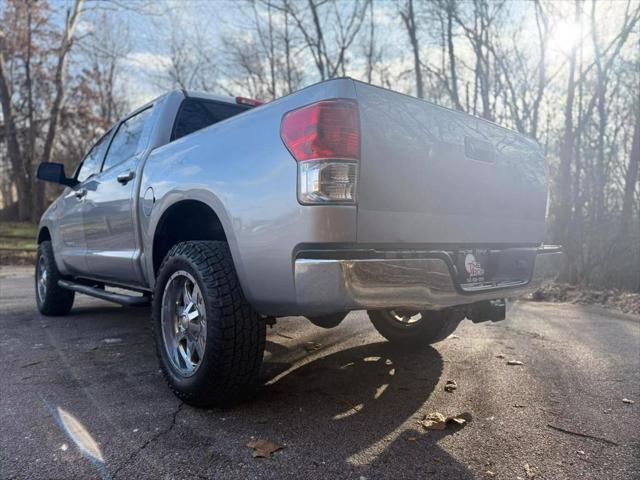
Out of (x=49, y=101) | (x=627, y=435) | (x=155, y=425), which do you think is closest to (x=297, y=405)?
(x=155, y=425)

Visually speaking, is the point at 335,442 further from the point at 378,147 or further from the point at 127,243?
the point at 127,243

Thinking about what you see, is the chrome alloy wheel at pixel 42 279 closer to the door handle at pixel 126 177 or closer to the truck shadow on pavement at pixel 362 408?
the door handle at pixel 126 177

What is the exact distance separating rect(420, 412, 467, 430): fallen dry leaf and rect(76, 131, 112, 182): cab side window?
3.80 meters

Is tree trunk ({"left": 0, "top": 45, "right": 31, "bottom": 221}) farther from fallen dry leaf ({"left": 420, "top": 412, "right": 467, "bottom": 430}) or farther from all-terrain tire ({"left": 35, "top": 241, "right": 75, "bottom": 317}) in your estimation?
fallen dry leaf ({"left": 420, "top": 412, "right": 467, "bottom": 430})

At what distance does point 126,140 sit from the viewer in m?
4.07

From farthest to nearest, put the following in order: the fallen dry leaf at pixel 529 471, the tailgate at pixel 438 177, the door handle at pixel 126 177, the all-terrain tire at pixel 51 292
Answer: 1. the all-terrain tire at pixel 51 292
2. the door handle at pixel 126 177
3. the tailgate at pixel 438 177
4. the fallen dry leaf at pixel 529 471

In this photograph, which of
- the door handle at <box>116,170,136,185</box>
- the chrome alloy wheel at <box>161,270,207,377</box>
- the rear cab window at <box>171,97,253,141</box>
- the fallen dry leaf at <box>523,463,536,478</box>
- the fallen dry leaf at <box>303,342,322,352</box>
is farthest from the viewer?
the fallen dry leaf at <box>303,342,322,352</box>

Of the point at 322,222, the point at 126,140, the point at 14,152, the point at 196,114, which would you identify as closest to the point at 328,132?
the point at 322,222

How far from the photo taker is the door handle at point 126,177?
136 inches

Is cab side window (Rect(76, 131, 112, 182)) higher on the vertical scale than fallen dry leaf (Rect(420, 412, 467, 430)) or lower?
higher

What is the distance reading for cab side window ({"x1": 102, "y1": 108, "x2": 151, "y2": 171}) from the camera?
3818 mm

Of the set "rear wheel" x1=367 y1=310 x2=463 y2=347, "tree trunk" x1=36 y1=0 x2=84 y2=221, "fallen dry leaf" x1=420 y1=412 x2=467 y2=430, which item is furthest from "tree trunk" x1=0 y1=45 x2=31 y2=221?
"fallen dry leaf" x1=420 y1=412 x2=467 y2=430

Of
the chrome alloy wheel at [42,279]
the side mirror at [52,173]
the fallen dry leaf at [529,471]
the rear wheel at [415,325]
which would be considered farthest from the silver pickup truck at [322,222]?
the chrome alloy wheel at [42,279]

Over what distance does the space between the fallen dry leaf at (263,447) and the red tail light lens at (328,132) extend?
1.27 m
